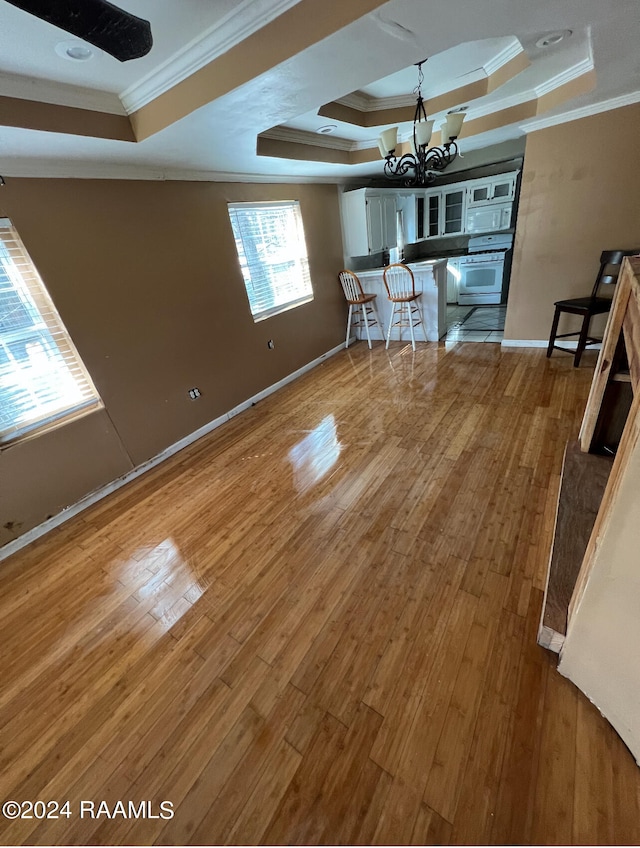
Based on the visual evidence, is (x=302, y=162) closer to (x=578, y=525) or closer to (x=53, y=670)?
(x=578, y=525)

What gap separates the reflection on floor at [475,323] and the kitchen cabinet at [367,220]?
168 cm

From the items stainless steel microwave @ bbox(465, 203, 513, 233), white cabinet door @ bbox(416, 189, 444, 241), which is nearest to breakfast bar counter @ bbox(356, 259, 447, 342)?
stainless steel microwave @ bbox(465, 203, 513, 233)

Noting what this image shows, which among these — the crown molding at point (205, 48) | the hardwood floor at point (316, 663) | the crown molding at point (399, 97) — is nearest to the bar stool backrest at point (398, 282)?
the crown molding at point (399, 97)

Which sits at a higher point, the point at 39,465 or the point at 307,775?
the point at 39,465

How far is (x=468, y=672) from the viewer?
49.6 inches

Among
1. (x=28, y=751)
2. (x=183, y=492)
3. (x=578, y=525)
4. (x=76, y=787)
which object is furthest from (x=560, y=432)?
(x=28, y=751)

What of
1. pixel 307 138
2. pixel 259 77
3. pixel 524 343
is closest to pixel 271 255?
pixel 307 138

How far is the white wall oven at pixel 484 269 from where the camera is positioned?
217 inches

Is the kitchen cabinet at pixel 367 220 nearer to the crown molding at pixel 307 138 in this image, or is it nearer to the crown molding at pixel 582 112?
the crown molding at pixel 307 138

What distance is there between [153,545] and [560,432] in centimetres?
298

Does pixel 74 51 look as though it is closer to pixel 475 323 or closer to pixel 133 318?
pixel 133 318

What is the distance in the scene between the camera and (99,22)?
87 cm

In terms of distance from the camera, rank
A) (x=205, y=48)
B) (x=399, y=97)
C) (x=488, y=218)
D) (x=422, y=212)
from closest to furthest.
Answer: (x=205, y=48) → (x=399, y=97) → (x=488, y=218) → (x=422, y=212)

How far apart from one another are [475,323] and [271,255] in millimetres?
3251
